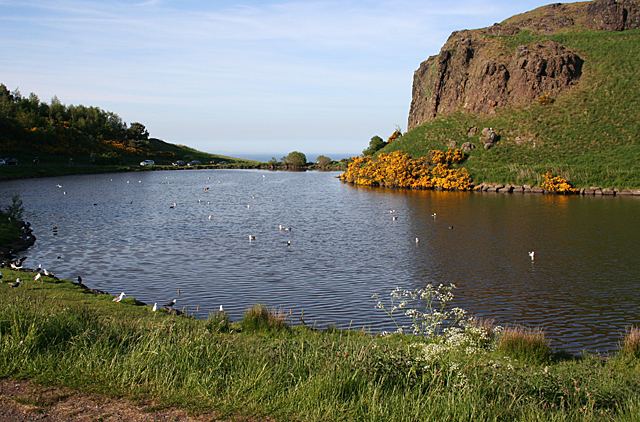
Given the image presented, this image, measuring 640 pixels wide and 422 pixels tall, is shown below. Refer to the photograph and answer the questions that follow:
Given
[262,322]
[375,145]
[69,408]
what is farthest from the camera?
[375,145]

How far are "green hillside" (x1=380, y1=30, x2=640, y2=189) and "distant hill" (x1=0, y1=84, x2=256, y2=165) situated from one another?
78.4 m

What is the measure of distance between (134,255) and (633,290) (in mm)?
24680

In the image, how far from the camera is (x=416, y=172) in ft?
248

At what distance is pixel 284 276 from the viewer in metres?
22.3

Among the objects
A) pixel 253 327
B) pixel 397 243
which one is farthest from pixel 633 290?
pixel 253 327

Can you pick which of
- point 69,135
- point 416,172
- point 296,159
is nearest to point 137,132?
point 69,135

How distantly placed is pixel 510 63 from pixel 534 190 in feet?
126

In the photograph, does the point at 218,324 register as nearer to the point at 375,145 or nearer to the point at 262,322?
the point at 262,322

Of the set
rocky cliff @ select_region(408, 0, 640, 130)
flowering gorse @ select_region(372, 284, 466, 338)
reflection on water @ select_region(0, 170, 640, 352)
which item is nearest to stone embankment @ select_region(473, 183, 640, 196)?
reflection on water @ select_region(0, 170, 640, 352)

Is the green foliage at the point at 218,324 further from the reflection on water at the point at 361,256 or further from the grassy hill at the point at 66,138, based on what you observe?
the grassy hill at the point at 66,138

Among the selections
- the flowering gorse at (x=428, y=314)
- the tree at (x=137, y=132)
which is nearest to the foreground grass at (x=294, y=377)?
the flowering gorse at (x=428, y=314)

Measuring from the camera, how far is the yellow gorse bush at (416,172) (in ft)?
231

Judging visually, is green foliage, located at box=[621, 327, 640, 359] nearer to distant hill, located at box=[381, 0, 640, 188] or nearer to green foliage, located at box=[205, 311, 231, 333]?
green foliage, located at box=[205, 311, 231, 333]

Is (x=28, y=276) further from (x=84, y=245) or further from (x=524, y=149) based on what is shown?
(x=524, y=149)
